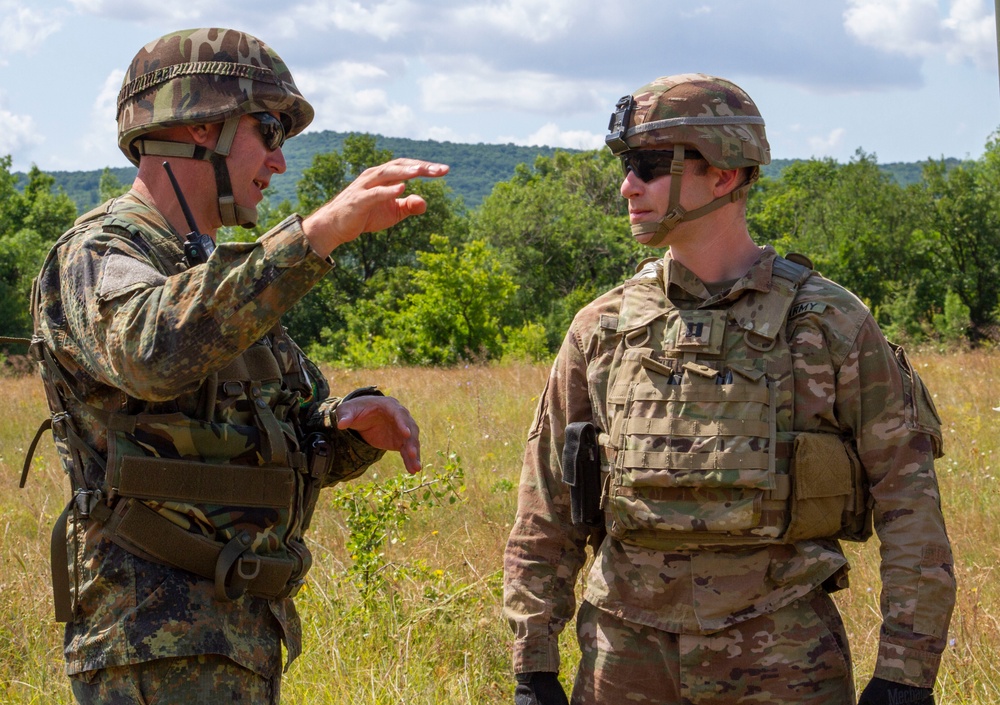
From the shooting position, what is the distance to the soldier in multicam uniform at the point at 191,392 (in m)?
Answer: 1.88

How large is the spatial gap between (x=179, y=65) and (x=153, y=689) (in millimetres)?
1465

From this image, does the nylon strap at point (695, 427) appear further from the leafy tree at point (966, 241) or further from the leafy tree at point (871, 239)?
the leafy tree at point (966, 241)

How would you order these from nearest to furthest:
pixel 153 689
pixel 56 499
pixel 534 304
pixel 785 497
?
pixel 153 689 → pixel 785 497 → pixel 56 499 → pixel 534 304

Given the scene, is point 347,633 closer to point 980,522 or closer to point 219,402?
point 219,402

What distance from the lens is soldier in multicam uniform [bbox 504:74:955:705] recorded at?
2.36 meters

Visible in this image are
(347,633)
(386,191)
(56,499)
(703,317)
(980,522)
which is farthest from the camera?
(56,499)

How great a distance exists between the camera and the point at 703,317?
254cm

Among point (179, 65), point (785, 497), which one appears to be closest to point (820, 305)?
point (785, 497)

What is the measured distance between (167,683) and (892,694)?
1.62 meters

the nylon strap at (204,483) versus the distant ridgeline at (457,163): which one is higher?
the distant ridgeline at (457,163)

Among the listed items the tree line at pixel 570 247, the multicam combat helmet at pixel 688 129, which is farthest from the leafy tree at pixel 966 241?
the multicam combat helmet at pixel 688 129

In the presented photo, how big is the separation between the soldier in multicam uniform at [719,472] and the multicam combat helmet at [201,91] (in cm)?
93

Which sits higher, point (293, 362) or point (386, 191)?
point (386, 191)

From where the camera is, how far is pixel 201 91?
2.43 meters
